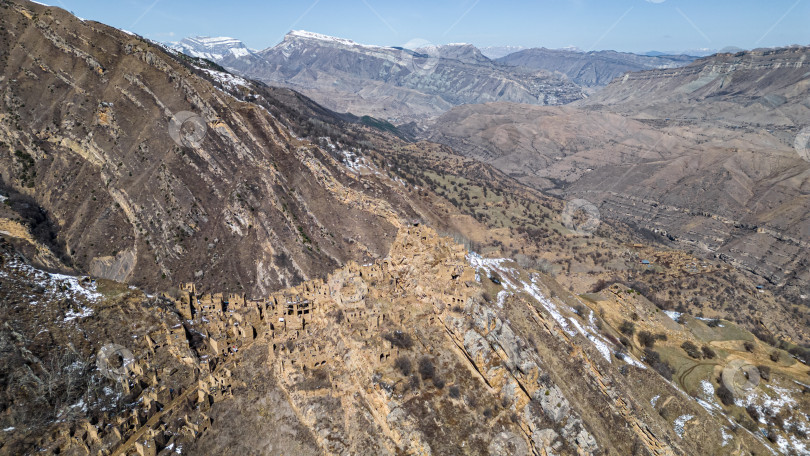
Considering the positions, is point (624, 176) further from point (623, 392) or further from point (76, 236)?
point (76, 236)

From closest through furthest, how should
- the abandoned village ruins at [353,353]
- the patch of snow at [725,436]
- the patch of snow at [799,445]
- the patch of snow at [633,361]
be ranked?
the abandoned village ruins at [353,353], the patch of snow at [725,436], the patch of snow at [799,445], the patch of snow at [633,361]

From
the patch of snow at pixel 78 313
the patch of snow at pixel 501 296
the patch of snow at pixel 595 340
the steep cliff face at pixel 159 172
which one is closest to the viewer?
the patch of snow at pixel 78 313

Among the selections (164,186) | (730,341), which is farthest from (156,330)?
(730,341)

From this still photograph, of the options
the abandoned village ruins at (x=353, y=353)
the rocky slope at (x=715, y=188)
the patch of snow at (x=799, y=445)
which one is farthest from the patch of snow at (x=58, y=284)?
the rocky slope at (x=715, y=188)

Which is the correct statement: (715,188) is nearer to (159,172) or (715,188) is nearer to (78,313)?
(159,172)

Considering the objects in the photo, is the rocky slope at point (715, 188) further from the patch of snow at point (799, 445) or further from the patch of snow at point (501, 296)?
the patch of snow at point (501, 296)

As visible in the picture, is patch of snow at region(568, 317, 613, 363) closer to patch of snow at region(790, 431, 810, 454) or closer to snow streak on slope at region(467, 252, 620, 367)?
snow streak on slope at region(467, 252, 620, 367)
